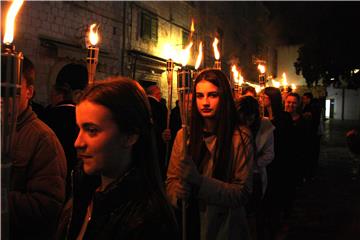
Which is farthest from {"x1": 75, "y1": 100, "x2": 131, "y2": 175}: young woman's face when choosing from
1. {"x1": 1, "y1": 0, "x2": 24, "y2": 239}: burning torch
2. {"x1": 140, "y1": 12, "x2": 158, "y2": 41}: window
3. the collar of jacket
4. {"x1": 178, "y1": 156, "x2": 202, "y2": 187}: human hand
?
{"x1": 140, "y1": 12, "x2": 158, "y2": 41}: window

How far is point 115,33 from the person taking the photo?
1331cm

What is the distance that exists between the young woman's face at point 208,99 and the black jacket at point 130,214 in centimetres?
156

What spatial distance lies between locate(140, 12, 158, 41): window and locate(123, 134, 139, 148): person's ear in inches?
534

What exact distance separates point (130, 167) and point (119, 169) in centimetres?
5

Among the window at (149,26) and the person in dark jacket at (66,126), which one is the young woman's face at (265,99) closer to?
the person in dark jacket at (66,126)

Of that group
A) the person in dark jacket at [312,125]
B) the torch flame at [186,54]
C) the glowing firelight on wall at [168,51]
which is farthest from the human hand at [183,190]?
the glowing firelight on wall at [168,51]

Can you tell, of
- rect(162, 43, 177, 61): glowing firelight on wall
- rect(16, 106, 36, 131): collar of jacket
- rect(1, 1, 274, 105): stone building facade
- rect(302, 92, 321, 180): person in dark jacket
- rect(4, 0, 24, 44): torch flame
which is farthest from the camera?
rect(162, 43, 177, 61): glowing firelight on wall

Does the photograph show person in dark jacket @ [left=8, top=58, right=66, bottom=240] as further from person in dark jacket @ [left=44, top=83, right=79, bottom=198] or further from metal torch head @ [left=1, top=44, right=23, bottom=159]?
person in dark jacket @ [left=44, top=83, right=79, bottom=198]

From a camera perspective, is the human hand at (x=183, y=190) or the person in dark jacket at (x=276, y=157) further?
the person in dark jacket at (x=276, y=157)

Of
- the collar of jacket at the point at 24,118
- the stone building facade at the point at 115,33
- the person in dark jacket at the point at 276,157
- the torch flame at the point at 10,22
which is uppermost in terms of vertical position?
the stone building facade at the point at 115,33

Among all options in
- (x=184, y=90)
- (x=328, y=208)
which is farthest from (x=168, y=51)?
(x=184, y=90)

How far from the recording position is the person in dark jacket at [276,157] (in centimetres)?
588

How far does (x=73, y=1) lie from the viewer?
11.1 metres

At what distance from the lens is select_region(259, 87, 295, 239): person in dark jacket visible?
5.88 m
